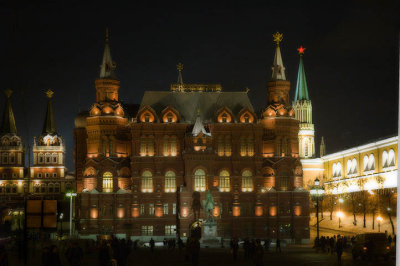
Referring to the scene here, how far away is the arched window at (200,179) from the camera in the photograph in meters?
88.2

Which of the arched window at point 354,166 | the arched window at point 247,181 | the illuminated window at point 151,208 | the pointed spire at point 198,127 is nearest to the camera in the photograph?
the pointed spire at point 198,127

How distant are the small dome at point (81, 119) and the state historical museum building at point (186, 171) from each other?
7.81 m

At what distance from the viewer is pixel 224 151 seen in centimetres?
9088

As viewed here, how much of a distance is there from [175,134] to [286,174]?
14.8m

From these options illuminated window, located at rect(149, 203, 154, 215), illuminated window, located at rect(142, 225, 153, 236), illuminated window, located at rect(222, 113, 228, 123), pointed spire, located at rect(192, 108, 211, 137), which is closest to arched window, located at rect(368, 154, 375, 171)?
illuminated window, located at rect(222, 113, 228, 123)

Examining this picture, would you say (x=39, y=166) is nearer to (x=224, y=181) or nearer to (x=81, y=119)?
(x=81, y=119)

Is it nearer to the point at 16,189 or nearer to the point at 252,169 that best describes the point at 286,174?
the point at 252,169

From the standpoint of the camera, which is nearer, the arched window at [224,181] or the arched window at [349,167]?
the arched window at [224,181]

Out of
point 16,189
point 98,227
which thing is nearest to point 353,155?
point 98,227

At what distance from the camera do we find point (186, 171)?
289 ft

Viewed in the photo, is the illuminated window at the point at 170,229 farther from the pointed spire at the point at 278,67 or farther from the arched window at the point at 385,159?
the arched window at the point at 385,159

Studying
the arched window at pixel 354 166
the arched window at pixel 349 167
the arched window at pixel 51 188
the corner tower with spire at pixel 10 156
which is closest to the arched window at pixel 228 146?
the arched window at pixel 354 166

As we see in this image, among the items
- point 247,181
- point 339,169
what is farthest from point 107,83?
point 339,169

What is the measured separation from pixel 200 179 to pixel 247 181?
6431mm
